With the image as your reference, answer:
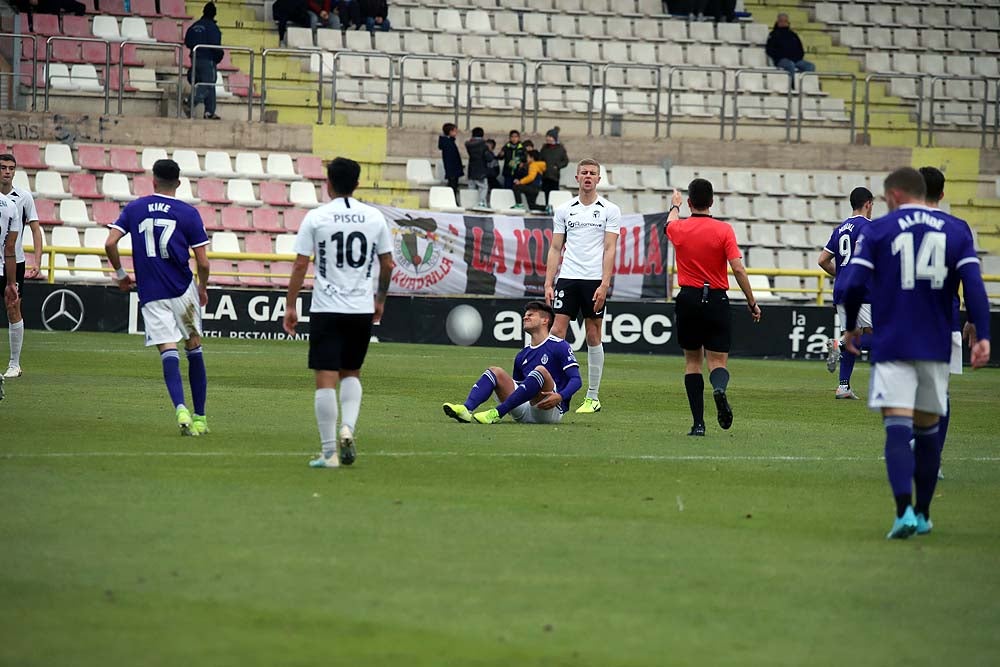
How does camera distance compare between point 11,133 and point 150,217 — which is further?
point 11,133

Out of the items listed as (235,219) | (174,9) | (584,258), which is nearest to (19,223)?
(584,258)

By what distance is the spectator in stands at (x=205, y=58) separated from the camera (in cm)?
3005

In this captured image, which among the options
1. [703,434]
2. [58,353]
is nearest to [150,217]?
[703,434]

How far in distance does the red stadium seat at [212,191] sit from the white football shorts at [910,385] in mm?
22862

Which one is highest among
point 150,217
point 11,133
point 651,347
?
point 11,133

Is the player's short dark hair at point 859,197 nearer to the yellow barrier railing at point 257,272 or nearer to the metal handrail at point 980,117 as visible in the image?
the yellow barrier railing at point 257,272

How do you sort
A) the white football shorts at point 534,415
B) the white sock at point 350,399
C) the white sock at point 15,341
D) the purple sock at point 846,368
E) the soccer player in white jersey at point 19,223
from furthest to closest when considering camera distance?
the purple sock at point 846,368, the white sock at point 15,341, the soccer player in white jersey at point 19,223, the white football shorts at point 534,415, the white sock at point 350,399

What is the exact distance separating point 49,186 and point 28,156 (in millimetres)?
869

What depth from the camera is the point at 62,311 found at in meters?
26.2

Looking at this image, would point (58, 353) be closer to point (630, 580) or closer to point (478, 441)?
point (478, 441)

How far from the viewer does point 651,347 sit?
89.1ft

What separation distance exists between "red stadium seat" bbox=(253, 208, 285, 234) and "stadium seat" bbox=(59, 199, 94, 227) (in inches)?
119

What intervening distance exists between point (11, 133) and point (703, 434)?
802 inches

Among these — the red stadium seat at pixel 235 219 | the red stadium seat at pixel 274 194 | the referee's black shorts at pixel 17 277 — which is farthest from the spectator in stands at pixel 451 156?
the referee's black shorts at pixel 17 277
